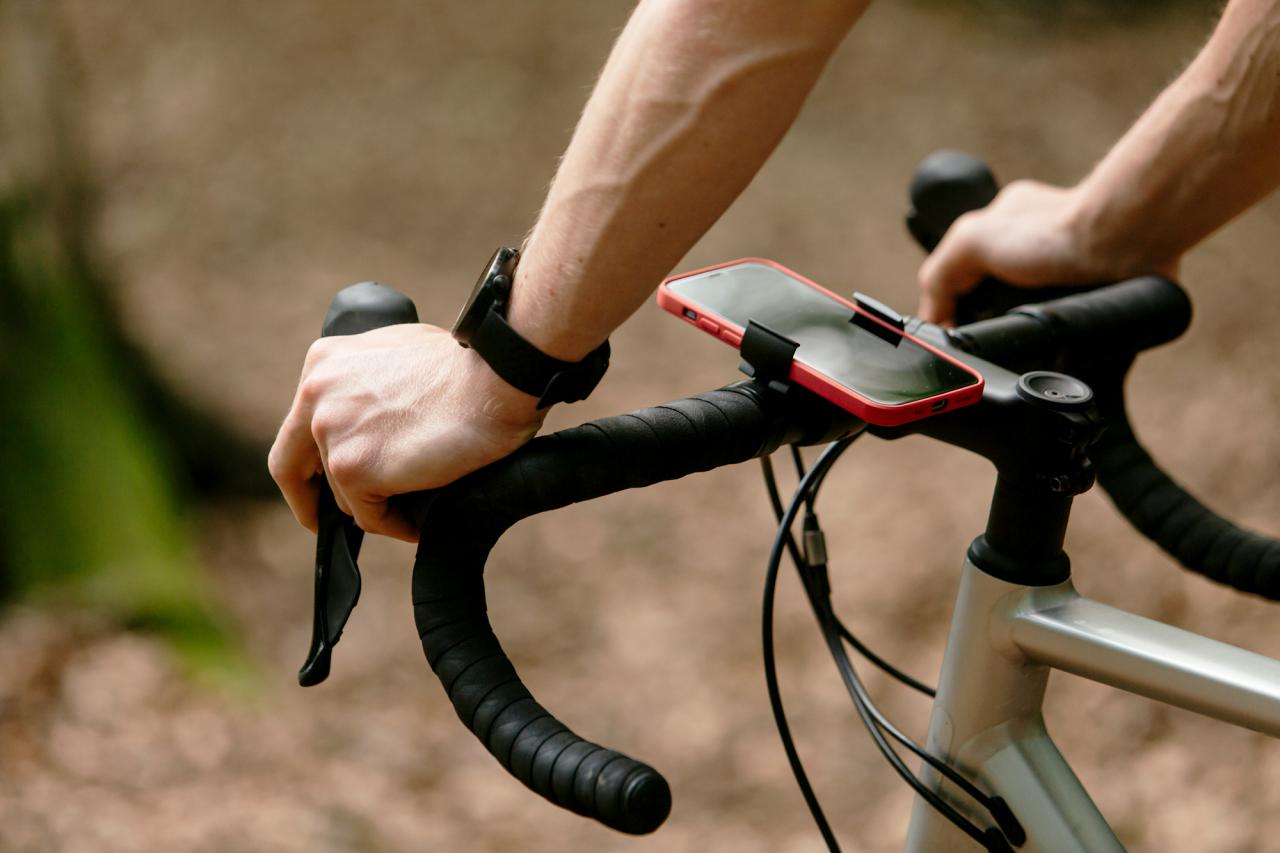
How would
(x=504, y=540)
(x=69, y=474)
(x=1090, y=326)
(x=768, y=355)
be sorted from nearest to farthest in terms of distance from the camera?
1. (x=768, y=355)
2. (x=1090, y=326)
3. (x=69, y=474)
4. (x=504, y=540)

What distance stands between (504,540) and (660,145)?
2.00m

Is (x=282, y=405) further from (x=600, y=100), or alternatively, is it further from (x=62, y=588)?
(x=600, y=100)

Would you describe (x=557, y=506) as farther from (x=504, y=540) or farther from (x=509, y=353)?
(x=504, y=540)

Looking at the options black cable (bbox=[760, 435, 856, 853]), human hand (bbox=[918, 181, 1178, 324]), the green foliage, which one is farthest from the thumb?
the green foliage

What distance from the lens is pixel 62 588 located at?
2230 millimetres

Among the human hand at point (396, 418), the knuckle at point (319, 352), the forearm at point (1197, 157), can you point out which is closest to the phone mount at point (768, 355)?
the human hand at point (396, 418)

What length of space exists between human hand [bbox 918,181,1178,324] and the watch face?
17.8 inches

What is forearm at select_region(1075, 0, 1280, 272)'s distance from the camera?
2.59 ft

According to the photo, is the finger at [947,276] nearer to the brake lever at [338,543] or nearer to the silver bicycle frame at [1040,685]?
the silver bicycle frame at [1040,685]

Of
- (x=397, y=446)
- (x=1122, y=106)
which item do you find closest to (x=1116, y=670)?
(x=397, y=446)

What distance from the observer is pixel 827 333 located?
2.29 feet

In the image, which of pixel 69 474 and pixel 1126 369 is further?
pixel 69 474

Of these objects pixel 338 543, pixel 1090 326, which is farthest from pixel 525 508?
pixel 1090 326

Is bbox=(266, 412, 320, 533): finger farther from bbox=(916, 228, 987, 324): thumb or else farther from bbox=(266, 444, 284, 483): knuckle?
bbox=(916, 228, 987, 324): thumb
